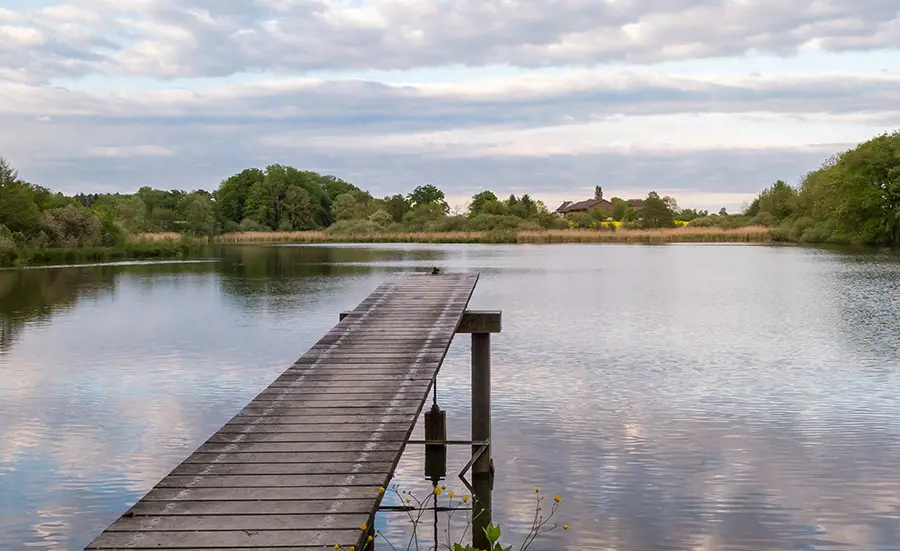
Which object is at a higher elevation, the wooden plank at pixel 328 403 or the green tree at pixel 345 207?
the green tree at pixel 345 207

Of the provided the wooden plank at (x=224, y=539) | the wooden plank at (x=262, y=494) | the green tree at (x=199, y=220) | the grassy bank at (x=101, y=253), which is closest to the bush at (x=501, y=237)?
the grassy bank at (x=101, y=253)

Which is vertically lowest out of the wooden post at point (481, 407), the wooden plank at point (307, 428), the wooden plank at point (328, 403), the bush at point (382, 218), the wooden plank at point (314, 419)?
the wooden post at point (481, 407)

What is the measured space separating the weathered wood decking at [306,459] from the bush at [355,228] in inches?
3802

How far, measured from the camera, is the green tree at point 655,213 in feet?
362

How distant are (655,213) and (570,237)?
82.6ft

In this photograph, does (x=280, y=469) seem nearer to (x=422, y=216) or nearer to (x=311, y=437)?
(x=311, y=437)

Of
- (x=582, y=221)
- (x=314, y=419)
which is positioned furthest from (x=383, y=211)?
(x=314, y=419)

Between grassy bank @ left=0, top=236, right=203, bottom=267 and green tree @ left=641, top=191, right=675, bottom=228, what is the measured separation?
55.9m

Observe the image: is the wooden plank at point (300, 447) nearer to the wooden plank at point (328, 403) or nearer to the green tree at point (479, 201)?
the wooden plank at point (328, 403)

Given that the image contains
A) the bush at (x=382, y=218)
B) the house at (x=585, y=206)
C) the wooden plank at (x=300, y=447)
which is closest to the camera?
the wooden plank at (x=300, y=447)

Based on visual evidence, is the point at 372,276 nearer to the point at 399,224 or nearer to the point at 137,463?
the point at 137,463

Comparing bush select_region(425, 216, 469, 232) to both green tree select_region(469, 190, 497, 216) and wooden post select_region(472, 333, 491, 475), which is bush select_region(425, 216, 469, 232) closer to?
green tree select_region(469, 190, 497, 216)

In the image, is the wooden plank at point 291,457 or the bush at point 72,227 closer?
the wooden plank at point 291,457

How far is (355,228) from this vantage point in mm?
108750
